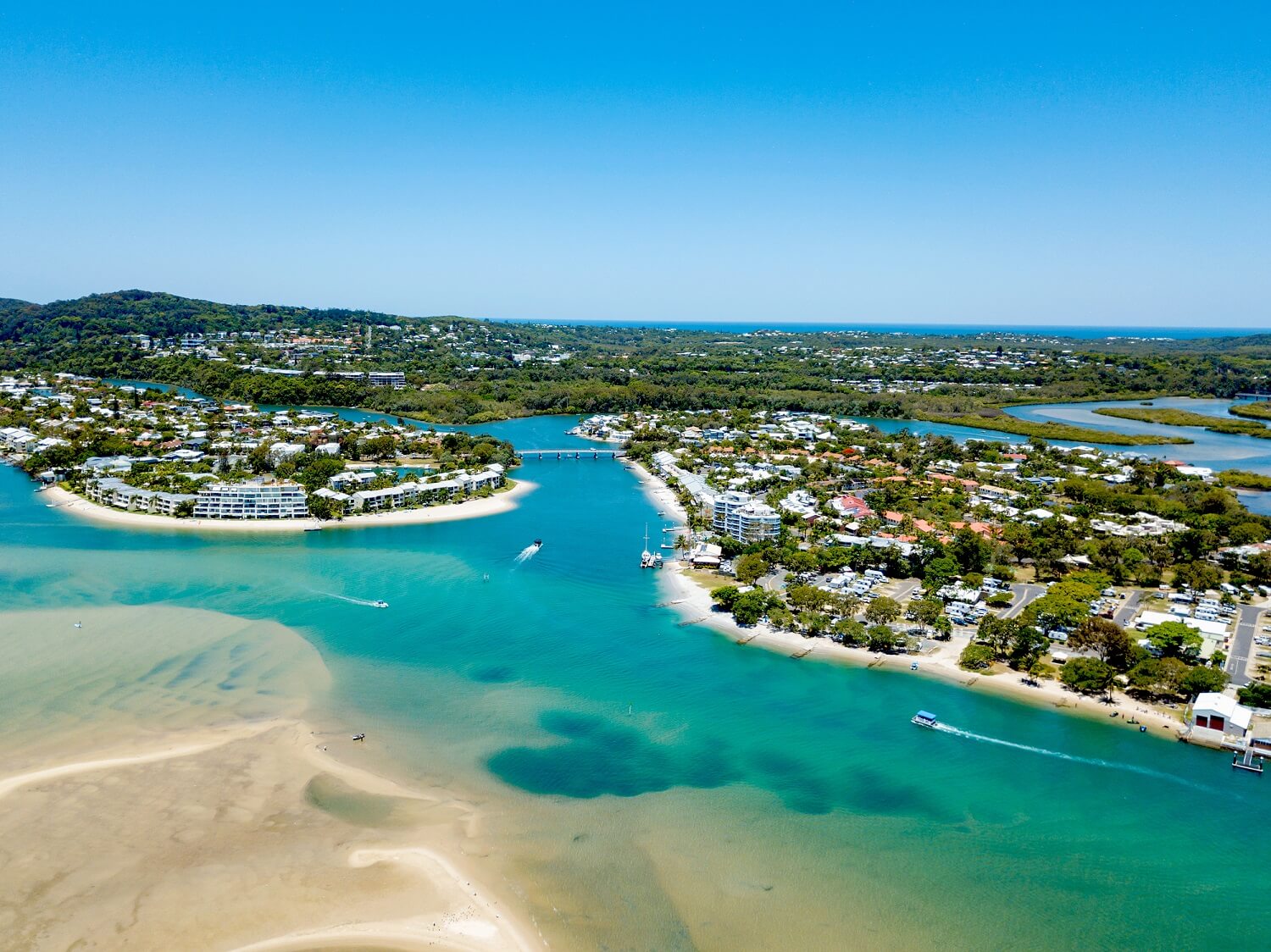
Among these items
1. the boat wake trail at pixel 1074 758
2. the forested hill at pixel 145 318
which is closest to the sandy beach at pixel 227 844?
the boat wake trail at pixel 1074 758

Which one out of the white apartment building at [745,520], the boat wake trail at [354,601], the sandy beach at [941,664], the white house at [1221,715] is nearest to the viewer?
the white house at [1221,715]

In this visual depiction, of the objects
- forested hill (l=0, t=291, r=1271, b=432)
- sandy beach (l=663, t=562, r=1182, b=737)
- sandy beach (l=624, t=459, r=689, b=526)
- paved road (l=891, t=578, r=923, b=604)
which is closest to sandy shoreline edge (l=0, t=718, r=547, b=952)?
sandy beach (l=663, t=562, r=1182, b=737)

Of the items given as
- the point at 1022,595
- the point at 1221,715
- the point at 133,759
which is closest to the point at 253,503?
the point at 133,759

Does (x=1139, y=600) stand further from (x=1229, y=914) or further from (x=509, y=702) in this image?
(x=509, y=702)

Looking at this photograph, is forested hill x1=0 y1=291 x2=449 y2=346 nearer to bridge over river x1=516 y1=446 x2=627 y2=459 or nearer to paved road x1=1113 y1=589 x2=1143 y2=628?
bridge over river x1=516 y1=446 x2=627 y2=459

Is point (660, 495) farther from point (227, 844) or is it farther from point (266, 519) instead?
point (227, 844)

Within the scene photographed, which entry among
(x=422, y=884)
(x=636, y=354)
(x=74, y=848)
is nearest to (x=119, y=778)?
(x=74, y=848)

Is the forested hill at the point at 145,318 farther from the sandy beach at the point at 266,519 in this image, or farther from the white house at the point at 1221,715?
the white house at the point at 1221,715
